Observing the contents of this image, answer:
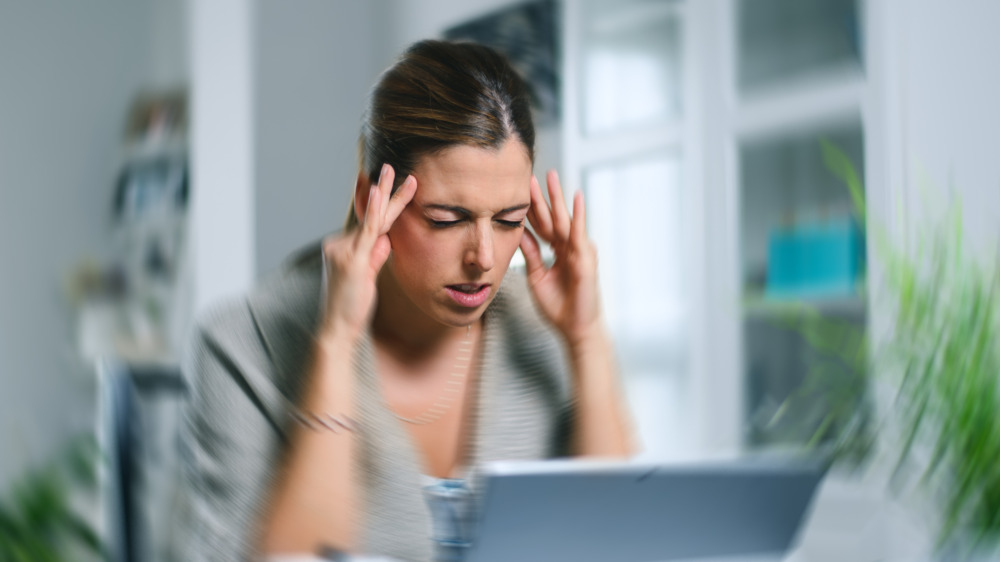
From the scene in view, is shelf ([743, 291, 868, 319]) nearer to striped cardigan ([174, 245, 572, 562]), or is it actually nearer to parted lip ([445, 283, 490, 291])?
striped cardigan ([174, 245, 572, 562])

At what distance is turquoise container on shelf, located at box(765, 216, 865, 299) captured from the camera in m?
1.86

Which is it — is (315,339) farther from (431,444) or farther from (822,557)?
(822,557)

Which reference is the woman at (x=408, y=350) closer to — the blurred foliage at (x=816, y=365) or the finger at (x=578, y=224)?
the finger at (x=578, y=224)

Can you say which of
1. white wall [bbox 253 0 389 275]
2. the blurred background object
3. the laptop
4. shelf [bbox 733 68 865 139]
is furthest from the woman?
white wall [bbox 253 0 389 275]

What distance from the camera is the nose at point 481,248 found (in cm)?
112

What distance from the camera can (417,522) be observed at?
1.15 m

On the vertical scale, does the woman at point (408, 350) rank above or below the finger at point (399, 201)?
below

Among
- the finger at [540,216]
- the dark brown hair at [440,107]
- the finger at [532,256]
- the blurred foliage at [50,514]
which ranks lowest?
the blurred foliage at [50,514]

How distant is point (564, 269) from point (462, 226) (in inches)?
8.8

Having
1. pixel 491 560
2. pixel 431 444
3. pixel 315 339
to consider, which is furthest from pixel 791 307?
pixel 491 560

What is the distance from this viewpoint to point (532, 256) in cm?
132

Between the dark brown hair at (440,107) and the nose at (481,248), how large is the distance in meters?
0.11

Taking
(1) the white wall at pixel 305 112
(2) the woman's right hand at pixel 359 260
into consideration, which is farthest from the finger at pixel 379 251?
(1) the white wall at pixel 305 112

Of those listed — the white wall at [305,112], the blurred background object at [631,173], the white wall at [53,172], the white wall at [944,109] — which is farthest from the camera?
the white wall at [305,112]
